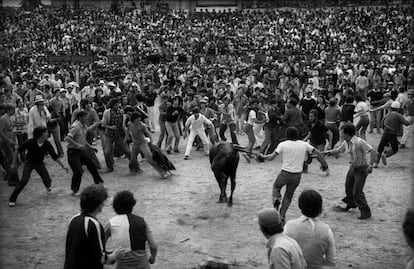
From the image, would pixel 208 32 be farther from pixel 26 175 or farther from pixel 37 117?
pixel 26 175

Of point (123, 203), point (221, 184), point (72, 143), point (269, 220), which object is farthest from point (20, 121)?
point (269, 220)

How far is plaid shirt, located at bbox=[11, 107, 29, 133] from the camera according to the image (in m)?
12.4

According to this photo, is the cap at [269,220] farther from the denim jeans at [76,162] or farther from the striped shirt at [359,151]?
the denim jeans at [76,162]

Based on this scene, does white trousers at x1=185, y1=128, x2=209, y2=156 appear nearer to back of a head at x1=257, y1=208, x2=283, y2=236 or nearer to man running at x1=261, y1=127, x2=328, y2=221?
man running at x1=261, y1=127, x2=328, y2=221

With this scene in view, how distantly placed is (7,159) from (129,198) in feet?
22.8

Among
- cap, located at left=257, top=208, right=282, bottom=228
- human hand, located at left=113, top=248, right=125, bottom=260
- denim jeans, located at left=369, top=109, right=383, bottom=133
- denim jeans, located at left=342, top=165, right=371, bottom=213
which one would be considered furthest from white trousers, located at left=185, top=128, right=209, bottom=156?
cap, located at left=257, top=208, right=282, bottom=228

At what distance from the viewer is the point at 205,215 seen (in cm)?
923

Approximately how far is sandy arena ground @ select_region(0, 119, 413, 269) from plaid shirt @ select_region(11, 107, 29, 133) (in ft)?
3.72

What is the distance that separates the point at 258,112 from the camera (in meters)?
13.5

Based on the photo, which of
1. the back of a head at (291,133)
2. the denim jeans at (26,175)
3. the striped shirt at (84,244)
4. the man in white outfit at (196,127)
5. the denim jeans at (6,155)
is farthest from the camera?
the man in white outfit at (196,127)

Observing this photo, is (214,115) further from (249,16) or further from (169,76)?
(249,16)

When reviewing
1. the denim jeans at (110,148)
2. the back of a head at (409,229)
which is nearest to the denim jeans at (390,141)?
the denim jeans at (110,148)

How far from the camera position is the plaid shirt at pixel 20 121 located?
40.8ft

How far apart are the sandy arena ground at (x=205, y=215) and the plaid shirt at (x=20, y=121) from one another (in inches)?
44.7
